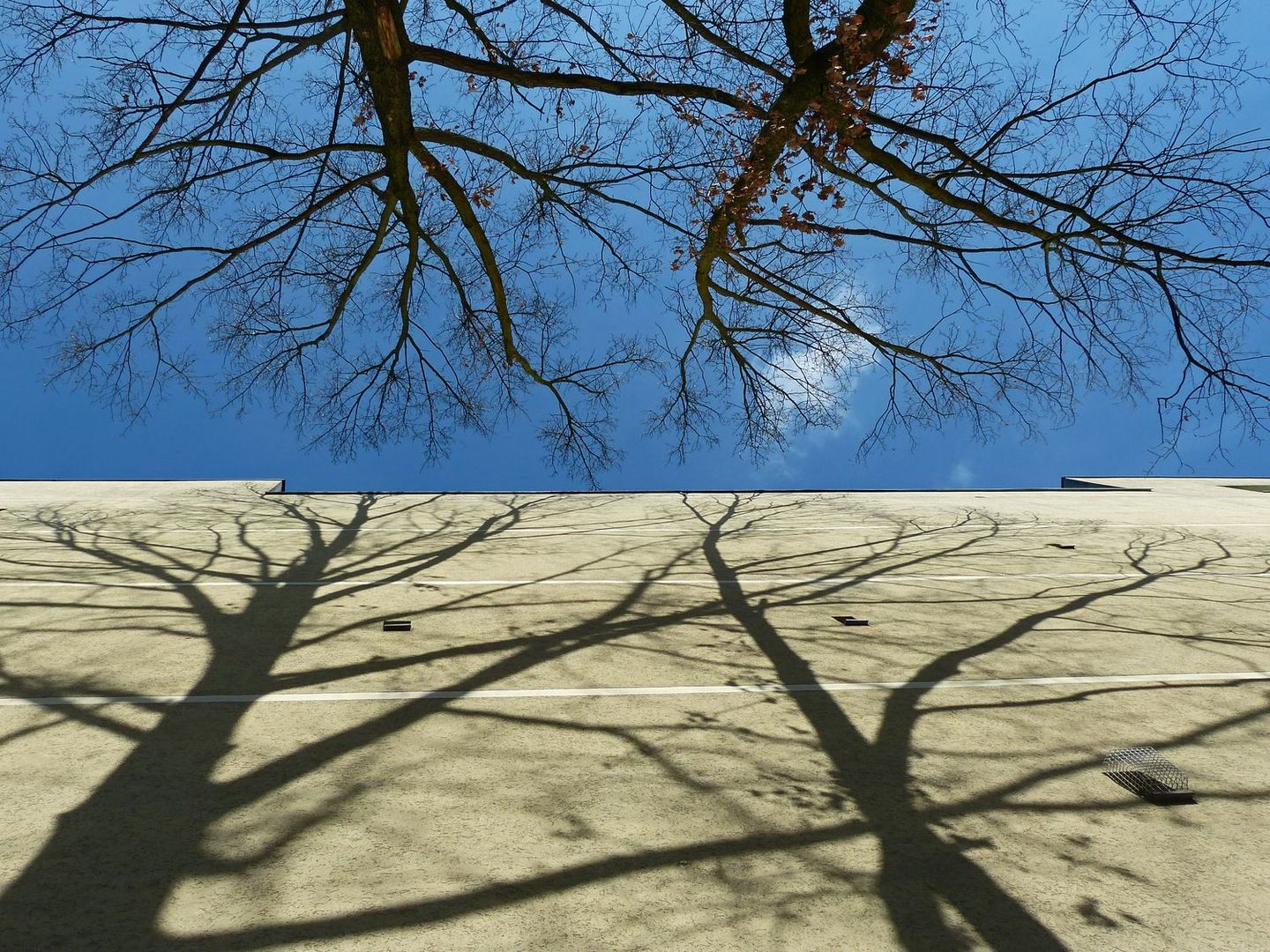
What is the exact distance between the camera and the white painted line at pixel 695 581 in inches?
216

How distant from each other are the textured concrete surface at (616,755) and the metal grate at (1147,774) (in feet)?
0.20

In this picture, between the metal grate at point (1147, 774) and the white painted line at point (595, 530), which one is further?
the white painted line at point (595, 530)

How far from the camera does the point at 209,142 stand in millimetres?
6312

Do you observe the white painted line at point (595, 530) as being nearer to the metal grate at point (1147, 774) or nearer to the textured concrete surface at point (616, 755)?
the textured concrete surface at point (616, 755)

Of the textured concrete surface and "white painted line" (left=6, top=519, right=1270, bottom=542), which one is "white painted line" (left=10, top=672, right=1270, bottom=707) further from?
"white painted line" (left=6, top=519, right=1270, bottom=542)

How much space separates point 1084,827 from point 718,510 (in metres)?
6.28

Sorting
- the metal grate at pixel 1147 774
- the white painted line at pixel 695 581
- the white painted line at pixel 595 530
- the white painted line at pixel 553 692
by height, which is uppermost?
the white painted line at pixel 595 530

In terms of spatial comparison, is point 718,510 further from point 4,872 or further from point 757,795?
point 4,872

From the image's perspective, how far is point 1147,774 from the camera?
125 inches

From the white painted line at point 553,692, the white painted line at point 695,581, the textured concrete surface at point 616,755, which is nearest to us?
the textured concrete surface at point 616,755

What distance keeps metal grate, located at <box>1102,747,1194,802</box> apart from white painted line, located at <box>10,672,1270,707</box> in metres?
0.71

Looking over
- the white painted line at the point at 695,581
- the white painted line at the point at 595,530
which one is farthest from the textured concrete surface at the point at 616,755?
the white painted line at the point at 595,530

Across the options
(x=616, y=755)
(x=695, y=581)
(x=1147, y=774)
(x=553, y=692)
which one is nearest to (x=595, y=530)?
(x=695, y=581)

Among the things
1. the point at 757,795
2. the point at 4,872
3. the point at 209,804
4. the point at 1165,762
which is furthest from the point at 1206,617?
the point at 4,872
